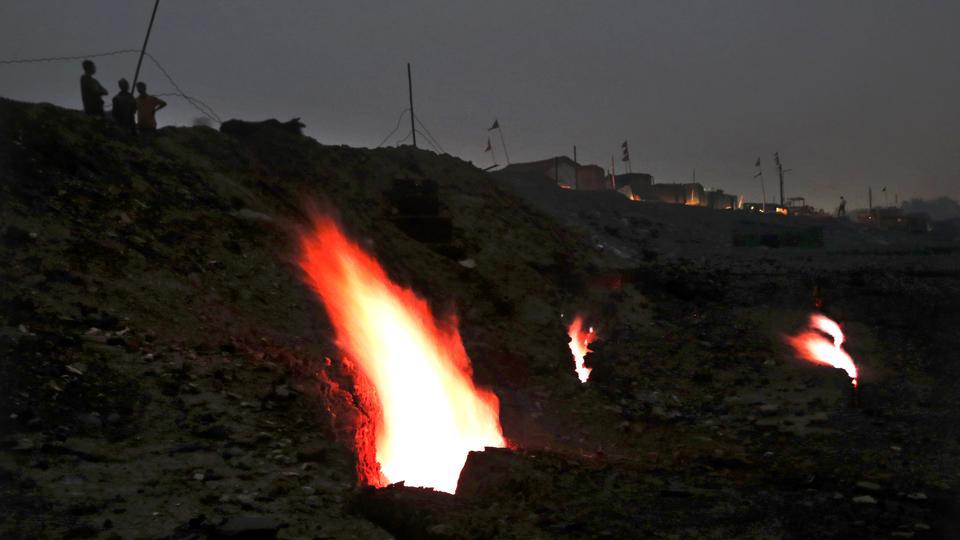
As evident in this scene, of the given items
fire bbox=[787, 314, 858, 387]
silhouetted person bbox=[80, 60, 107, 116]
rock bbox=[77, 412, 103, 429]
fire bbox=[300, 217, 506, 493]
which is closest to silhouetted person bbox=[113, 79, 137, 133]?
silhouetted person bbox=[80, 60, 107, 116]

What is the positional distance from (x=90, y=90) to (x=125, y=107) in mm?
618

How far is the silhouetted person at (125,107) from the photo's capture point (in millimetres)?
12016

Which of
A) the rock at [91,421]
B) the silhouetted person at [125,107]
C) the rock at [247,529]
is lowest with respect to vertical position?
the rock at [247,529]

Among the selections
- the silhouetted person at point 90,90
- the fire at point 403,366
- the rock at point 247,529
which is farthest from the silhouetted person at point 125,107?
the rock at point 247,529

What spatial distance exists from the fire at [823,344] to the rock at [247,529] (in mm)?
11411

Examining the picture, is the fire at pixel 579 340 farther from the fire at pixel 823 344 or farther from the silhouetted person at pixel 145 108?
the silhouetted person at pixel 145 108

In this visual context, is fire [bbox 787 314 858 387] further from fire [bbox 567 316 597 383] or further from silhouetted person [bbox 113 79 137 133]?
silhouetted person [bbox 113 79 137 133]

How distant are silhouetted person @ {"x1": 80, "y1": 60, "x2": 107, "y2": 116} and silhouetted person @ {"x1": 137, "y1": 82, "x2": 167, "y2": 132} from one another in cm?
93

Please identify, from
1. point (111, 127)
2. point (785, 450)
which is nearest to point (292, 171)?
point (111, 127)

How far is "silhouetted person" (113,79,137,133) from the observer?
12.0 metres

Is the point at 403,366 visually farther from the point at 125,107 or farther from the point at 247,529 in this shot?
the point at 125,107

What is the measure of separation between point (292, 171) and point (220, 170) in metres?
2.39

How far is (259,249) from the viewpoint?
10.1m

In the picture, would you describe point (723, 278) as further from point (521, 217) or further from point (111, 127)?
point (111, 127)
